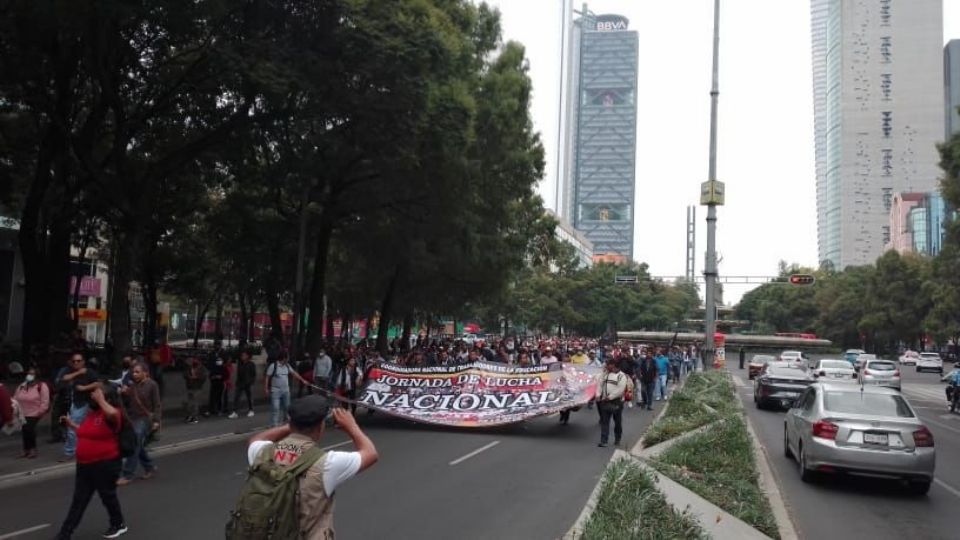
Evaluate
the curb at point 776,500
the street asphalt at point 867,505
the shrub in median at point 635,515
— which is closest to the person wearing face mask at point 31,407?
the shrub in median at point 635,515

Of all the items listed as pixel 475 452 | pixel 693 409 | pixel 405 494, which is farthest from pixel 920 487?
pixel 405 494

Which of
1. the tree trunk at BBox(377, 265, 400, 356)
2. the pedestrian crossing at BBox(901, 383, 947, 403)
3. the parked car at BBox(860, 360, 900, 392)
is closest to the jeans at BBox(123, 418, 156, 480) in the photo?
the tree trunk at BBox(377, 265, 400, 356)

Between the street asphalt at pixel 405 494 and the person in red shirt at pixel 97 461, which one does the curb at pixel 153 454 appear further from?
the person in red shirt at pixel 97 461

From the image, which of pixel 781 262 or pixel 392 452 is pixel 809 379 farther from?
pixel 781 262

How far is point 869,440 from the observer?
10.3 metres

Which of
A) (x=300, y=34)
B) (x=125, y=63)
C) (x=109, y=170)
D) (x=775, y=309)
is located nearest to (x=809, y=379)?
(x=300, y=34)

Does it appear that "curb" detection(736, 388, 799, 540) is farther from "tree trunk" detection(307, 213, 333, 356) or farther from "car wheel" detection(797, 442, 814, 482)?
"tree trunk" detection(307, 213, 333, 356)

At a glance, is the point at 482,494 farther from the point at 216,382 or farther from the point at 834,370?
the point at 834,370

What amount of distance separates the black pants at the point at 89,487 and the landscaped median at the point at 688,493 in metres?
4.43

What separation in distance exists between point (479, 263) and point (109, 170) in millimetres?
13357

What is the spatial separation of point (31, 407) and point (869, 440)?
486 inches

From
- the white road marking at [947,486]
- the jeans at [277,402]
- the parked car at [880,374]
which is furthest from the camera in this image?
the parked car at [880,374]

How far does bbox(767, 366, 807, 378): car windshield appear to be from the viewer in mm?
24359

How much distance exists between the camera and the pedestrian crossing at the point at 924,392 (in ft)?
109
